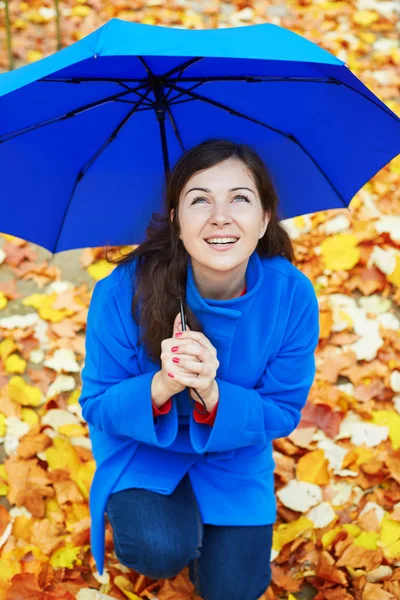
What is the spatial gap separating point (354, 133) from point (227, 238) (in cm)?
56

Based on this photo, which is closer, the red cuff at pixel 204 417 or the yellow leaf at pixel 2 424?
the red cuff at pixel 204 417

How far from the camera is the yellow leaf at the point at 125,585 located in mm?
2389

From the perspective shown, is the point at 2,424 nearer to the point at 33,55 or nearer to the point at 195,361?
the point at 195,361

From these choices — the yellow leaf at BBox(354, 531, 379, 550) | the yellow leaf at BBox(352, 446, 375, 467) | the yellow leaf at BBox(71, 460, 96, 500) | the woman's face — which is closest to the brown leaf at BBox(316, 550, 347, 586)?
the yellow leaf at BBox(354, 531, 379, 550)

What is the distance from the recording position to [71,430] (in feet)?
9.55

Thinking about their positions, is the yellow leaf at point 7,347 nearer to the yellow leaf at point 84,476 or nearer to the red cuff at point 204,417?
the yellow leaf at point 84,476

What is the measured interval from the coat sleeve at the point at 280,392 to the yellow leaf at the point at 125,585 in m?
0.62

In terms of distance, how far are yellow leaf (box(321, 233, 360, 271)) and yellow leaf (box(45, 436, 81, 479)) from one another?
59.2 inches

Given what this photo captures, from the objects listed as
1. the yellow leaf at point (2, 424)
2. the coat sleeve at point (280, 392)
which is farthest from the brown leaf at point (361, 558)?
the yellow leaf at point (2, 424)

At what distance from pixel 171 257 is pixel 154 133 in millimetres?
405

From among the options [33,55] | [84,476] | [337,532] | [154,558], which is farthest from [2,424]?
[33,55]

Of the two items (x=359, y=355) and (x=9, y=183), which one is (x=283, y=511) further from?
(x=9, y=183)

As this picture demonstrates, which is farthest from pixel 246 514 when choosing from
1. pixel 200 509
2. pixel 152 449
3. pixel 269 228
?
pixel 269 228

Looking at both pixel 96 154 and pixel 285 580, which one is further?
pixel 285 580
